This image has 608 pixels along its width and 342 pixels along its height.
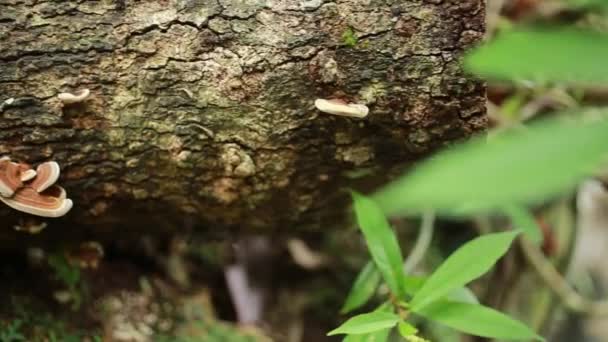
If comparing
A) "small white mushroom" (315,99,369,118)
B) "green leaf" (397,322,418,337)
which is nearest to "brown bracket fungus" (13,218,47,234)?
"small white mushroom" (315,99,369,118)

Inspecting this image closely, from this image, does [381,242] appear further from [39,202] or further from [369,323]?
[39,202]

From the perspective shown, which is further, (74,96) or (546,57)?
(74,96)

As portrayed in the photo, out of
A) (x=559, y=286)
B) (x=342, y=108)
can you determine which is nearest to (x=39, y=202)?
(x=342, y=108)

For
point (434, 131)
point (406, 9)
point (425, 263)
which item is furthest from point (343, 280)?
point (406, 9)

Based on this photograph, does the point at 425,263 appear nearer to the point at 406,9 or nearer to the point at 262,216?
the point at 262,216

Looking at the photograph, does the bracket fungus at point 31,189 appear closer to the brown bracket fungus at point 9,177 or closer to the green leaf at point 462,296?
the brown bracket fungus at point 9,177

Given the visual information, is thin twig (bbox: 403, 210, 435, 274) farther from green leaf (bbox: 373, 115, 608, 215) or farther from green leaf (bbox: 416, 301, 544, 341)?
green leaf (bbox: 373, 115, 608, 215)

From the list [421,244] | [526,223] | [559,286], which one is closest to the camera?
[526,223]
